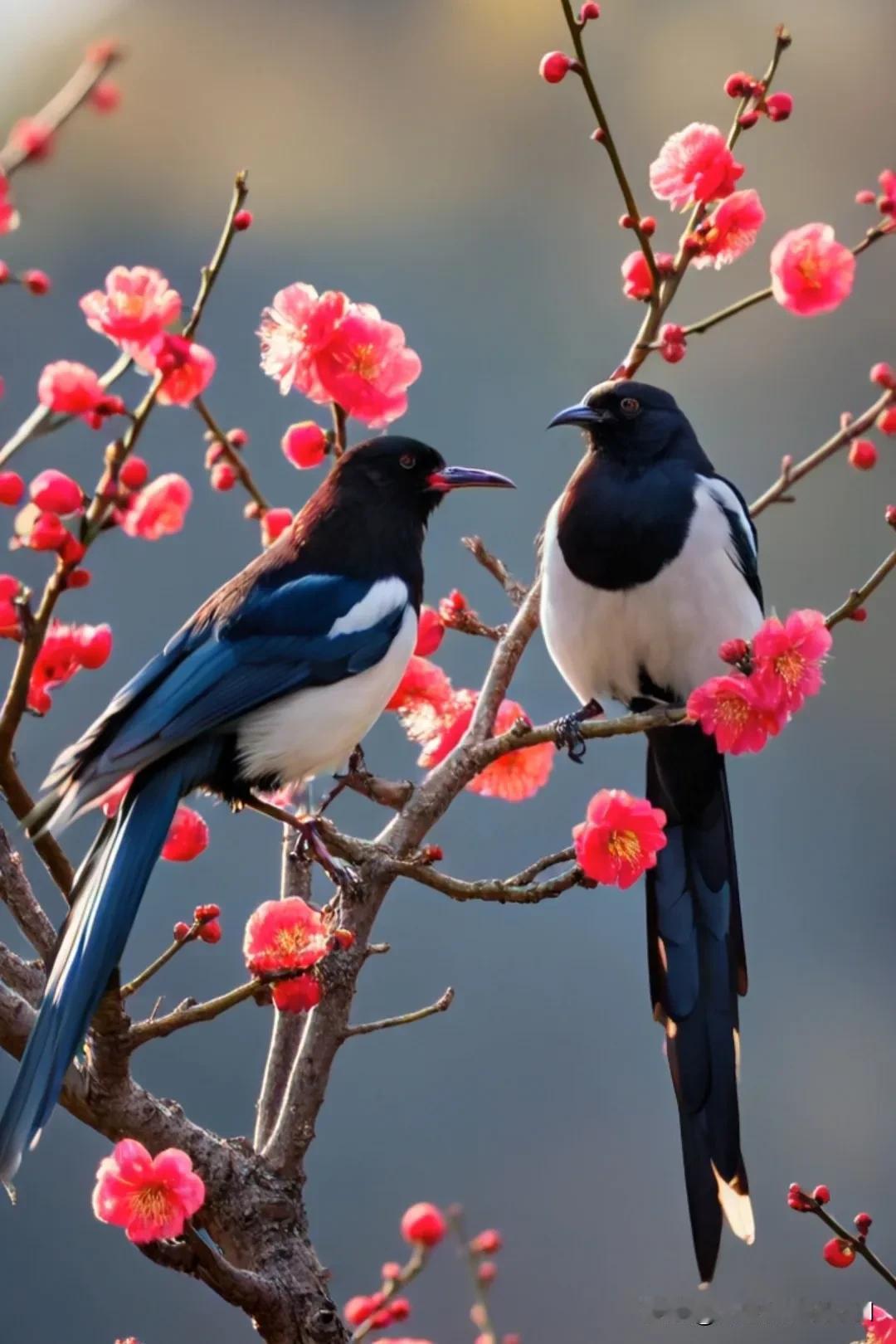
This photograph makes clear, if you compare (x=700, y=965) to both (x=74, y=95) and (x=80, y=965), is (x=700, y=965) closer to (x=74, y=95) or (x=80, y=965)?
(x=80, y=965)

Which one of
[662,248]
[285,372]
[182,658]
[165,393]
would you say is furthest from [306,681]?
[662,248]

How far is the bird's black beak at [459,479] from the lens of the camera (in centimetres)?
175

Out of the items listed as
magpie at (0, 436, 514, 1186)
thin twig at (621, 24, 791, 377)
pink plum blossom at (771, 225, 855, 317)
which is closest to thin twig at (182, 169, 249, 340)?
magpie at (0, 436, 514, 1186)

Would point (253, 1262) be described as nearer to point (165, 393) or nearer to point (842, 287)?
point (165, 393)

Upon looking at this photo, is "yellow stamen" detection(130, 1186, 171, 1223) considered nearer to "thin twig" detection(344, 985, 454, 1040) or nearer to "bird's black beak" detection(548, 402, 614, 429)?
"thin twig" detection(344, 985, 454, 1040)

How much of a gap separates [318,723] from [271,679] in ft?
0.21

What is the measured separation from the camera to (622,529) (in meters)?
2.00

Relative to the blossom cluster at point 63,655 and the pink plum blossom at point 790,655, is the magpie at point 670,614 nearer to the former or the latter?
the pink plum blossom at point 790,655

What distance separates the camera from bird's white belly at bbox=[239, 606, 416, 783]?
163cm

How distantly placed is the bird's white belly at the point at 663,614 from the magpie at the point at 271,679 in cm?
25

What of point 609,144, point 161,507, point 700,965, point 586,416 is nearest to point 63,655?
point 161,507

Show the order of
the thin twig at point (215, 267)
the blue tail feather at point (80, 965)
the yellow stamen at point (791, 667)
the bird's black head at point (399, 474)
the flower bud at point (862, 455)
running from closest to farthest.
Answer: the thin twig at point (215, 267)
the blue tail feather at point (80, 965)
the yellow stamen at point (791, 667)
the flower bud at point (862, 455)
the bird's black head at point (399, 474)

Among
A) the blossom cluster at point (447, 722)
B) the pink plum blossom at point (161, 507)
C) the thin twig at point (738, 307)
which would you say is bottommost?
the pink plum blossom at point (161, 507)

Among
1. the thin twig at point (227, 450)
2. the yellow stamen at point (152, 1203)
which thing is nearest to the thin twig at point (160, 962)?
the yellow stamen at point (152, 1203)
